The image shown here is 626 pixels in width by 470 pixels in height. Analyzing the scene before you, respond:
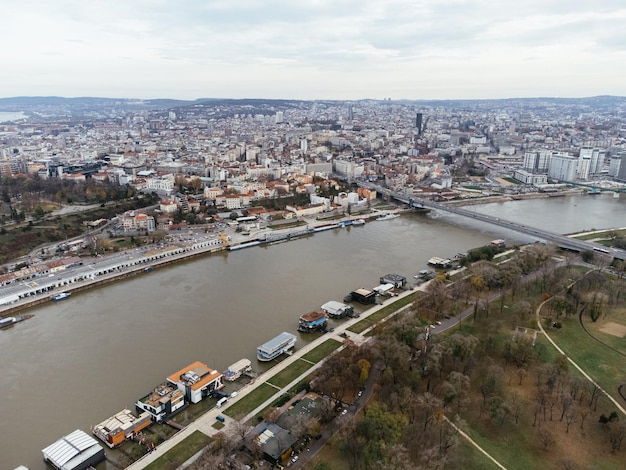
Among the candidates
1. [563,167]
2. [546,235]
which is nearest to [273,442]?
[546,235]

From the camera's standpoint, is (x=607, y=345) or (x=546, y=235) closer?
(x=607, y=345)

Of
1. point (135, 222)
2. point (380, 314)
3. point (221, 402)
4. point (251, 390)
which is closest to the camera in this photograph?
point (221, 402)

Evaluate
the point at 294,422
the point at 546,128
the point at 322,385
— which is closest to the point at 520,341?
the point at 322,385

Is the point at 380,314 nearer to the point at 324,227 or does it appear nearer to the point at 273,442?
the point at 273,442

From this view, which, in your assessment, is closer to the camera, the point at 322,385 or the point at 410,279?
the point at 322,385

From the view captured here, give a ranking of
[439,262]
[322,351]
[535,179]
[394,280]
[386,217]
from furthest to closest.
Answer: [535,179]
[386,217]
[439,262]
[394,280]
[322,351]

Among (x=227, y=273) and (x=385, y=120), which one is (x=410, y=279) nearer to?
(x=227, y=273)
